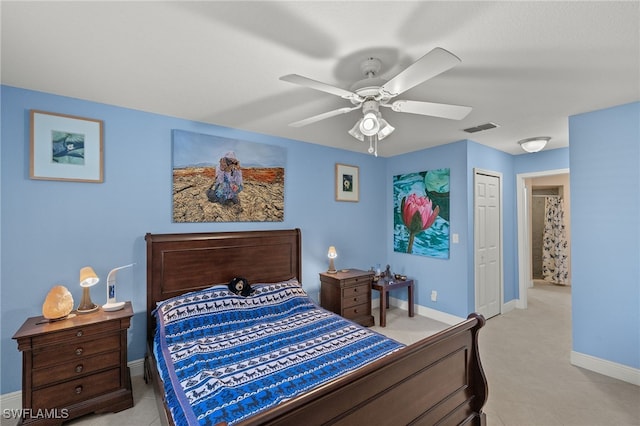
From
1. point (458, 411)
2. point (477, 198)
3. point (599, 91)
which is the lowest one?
point (458, 411)

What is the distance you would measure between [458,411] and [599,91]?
2.66 meters

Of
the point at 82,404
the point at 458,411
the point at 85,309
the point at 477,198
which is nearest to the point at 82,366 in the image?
the point at 82,404

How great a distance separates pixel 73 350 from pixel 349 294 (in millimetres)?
2653

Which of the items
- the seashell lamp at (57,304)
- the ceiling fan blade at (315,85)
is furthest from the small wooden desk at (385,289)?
the seashell lamp at (57,304)

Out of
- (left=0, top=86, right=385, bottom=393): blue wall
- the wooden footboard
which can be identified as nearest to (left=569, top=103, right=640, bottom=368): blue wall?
the wooden footboard

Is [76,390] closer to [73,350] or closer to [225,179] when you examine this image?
[73,350]

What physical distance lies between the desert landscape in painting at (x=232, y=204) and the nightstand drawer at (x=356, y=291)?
1.24 meters

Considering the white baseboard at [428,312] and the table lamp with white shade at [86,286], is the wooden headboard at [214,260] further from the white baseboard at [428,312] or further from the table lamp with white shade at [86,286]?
the white baseboard at [428,312]

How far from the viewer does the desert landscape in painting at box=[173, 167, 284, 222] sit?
285 cm

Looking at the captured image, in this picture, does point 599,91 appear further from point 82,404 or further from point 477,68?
point 82,404

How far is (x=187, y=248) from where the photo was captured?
2783 millimetres

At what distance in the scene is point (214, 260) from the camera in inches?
115

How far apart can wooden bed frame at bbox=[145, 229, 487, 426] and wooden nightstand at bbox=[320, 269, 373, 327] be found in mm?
953

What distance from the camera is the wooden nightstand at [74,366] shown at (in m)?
1.85
